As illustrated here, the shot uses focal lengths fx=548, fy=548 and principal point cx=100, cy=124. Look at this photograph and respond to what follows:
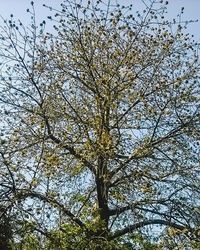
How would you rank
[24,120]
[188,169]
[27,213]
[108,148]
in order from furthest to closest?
[24,120]
[188,169]
[108,148]
[27,213]

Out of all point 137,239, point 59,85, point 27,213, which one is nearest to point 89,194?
point 137,239

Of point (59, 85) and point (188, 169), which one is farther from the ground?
point (59, 85)

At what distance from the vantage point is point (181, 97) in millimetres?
13648

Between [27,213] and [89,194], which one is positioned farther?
[89,194]

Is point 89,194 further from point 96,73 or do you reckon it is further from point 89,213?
point 96,73

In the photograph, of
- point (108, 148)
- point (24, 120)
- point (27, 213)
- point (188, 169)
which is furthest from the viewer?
point (24, 120)

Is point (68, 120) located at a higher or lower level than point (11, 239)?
higher

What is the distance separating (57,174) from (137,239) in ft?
8.48

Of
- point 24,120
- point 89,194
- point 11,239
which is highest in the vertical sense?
point 24,120

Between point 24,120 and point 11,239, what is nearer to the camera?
point 11,239

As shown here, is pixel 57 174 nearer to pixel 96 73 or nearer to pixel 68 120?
pixel 68 120

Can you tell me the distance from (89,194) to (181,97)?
11.0ft

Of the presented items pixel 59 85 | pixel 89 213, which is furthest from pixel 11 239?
pixel 59 85

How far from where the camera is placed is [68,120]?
14.0 m
